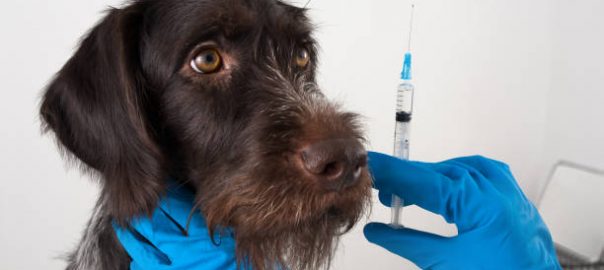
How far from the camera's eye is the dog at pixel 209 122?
1.40 m

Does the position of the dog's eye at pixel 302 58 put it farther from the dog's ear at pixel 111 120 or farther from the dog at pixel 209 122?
the dog's ear at pixel 111 120

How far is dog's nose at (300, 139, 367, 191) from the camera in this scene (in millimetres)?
1247

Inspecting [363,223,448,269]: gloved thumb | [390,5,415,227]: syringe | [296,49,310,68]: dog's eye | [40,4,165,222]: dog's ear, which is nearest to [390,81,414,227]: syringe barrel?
[390,5,415,227]: syringe

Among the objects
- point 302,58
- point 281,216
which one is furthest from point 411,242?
point 302,58

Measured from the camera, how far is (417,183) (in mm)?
1827

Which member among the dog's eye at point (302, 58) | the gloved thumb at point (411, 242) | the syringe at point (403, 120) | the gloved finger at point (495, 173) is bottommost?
the gloved thumb at point (411, 242)

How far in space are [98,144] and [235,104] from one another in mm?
456

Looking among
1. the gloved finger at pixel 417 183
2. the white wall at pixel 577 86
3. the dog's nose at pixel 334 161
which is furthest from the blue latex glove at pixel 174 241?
the white wall at pixel 577 86

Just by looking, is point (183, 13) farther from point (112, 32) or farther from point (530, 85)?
point (530, 85)

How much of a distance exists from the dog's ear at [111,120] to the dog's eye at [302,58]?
2.05 ft

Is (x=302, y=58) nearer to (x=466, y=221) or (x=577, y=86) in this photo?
(x=466, y=221)

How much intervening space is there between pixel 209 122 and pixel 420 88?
260 cm

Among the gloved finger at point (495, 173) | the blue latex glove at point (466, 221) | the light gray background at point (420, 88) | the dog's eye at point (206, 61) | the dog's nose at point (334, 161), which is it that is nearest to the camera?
the dog's nose at point (334, 161)

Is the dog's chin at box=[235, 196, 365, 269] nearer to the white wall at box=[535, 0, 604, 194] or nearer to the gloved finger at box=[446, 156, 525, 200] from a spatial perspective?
the gloved finger at box=[446, 156, 525, 200]
